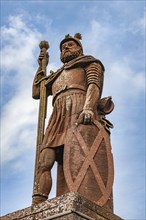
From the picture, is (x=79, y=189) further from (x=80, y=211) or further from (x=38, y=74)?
(x=38, y=74)

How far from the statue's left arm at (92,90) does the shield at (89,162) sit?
155 millimetres

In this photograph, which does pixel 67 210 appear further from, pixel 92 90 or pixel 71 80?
pixel 71 80

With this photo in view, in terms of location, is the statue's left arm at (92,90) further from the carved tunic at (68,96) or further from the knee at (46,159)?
the knee at (46,159)

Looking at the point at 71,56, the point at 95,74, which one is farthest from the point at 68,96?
the point at 71,56

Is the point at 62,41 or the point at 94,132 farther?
the point at 62,41

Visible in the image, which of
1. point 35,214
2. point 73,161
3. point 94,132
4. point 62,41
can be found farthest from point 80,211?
point 62,41

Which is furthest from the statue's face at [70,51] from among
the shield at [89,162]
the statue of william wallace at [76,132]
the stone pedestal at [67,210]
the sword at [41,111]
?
the stone pedestal at [67,210]

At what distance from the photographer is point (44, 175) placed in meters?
7.30

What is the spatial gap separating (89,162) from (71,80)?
1787 mm

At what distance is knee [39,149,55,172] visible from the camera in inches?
289

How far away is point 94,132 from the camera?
24.2ft

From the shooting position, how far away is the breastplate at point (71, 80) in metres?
8.04

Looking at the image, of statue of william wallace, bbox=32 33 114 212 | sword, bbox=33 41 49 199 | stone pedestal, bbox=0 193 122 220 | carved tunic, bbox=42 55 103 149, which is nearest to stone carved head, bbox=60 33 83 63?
statue of william wallace, bbox=32 33 114 212

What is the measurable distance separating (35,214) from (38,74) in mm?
3722
